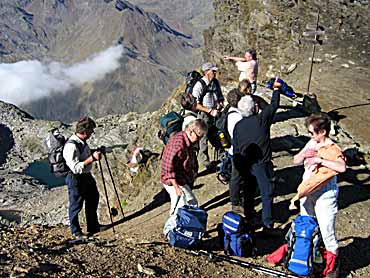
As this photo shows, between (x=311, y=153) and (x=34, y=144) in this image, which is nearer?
(x=311, y=153)

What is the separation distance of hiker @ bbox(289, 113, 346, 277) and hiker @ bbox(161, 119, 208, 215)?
6.00 feet

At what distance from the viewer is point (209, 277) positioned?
8.41 m

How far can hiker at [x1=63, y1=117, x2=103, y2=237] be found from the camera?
10.0 meters

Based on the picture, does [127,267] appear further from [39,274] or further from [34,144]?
[34,144]

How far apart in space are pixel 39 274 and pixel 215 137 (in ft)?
22.0

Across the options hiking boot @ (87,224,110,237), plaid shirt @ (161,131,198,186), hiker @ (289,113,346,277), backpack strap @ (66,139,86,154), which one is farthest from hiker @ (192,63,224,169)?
hiker @ (289,113,346,277)

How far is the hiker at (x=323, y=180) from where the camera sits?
7691mm

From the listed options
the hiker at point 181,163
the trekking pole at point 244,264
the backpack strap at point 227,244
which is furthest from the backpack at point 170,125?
the trekking pole at point 244,264

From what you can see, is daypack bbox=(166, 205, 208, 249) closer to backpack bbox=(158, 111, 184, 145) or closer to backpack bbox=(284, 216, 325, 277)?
backpack bbox=(284, 216, 325, 277)

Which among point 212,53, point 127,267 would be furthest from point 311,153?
point 212,53

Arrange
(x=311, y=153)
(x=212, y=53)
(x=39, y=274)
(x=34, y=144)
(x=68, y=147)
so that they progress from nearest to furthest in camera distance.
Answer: (x=39, y=274) → (x=311, y=153) → (x=68, y=147) → (x=212, y=53) → (x=34, y=144)

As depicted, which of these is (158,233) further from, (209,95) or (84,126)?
(209,95)

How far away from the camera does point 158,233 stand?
1091 cm

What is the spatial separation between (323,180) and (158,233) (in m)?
4.39
